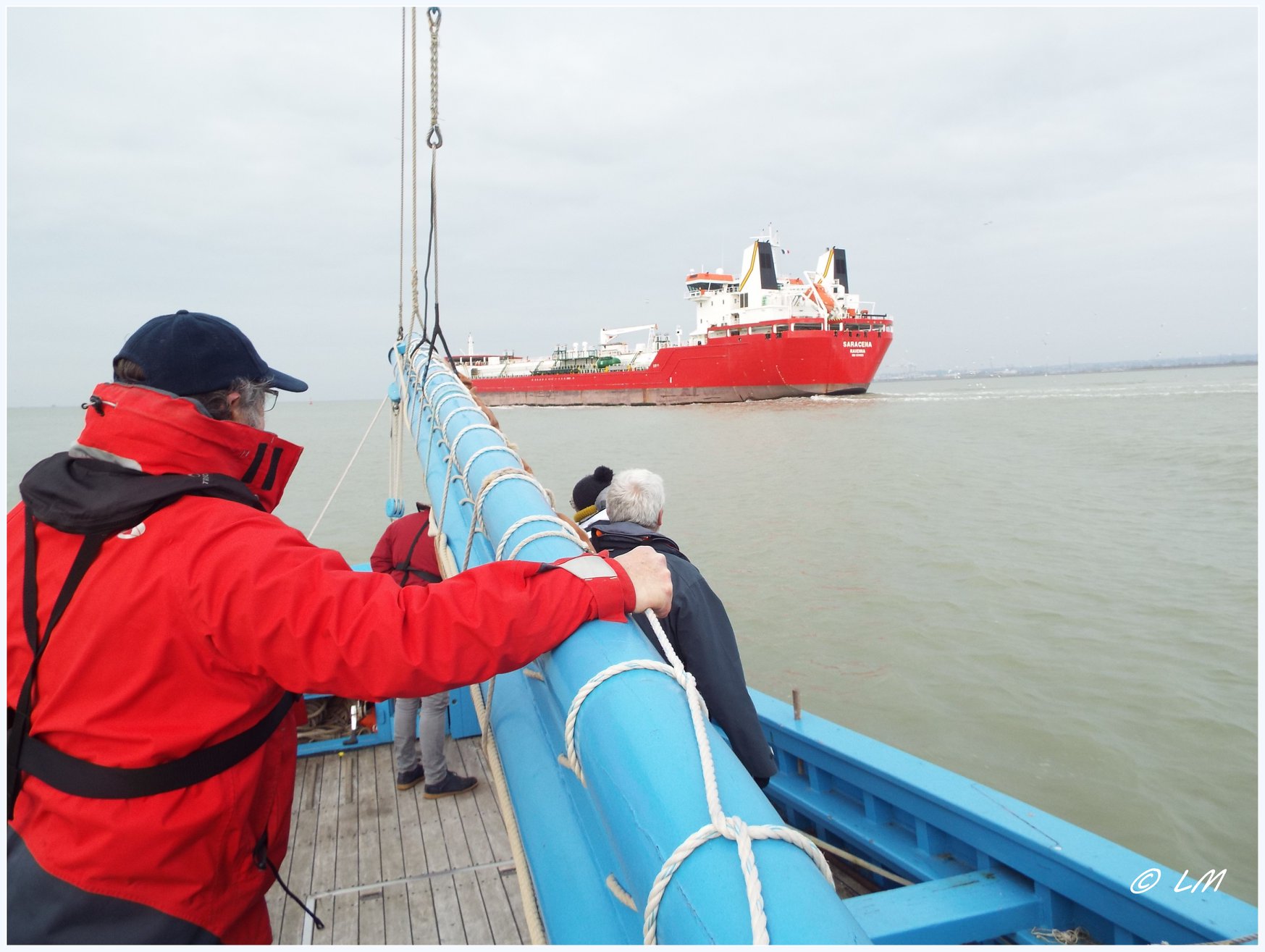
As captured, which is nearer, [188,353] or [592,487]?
[188,353]

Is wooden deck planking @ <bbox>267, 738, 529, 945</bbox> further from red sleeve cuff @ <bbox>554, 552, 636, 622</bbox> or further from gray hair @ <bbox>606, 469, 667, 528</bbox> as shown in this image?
red sleeve cuff @ <bbox>554, 552, 636, 622</bbox>

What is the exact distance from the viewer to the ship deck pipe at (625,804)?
918 millimetres

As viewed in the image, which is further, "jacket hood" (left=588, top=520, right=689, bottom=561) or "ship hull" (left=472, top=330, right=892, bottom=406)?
"ship hull" (left=472, top=330, right=892, bottom=406)

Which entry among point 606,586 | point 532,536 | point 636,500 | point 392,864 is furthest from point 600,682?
point 392,864

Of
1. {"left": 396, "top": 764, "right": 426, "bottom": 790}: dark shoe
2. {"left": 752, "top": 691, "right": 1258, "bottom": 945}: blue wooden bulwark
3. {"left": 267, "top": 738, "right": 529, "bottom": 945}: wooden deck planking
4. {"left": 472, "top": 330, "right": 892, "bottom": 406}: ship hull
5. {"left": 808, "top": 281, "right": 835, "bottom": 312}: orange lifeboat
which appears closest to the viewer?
{"left": 752, "top": 691, "right": 1258, "bottom": 945}: blue wooden bulwark

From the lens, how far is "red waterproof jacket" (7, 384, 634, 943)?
103 cm

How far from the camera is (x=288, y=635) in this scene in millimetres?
1015

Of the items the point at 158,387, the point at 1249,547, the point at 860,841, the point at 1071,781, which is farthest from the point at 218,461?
the point at 1249,547

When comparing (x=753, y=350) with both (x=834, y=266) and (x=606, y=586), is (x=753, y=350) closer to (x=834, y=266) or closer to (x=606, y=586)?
(x=834, y=266)

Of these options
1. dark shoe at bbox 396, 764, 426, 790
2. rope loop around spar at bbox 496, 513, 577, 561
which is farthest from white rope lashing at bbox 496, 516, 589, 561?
dark shoe at bbox 396, 764, 426, 790

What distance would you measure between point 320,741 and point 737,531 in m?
8.18

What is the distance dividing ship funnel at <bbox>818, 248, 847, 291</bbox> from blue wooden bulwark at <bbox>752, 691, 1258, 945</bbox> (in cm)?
4336

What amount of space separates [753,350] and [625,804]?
3601 centimetres

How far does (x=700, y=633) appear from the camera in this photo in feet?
6.48
